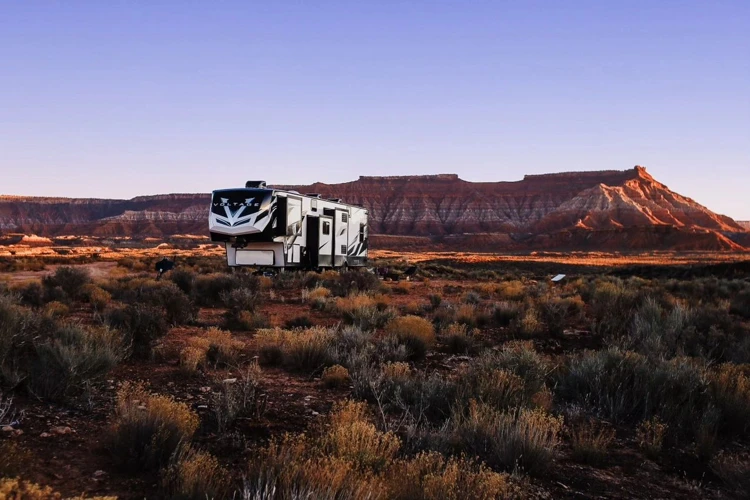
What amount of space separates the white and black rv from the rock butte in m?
68.1

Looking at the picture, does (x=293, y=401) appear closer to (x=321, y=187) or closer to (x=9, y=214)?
(x=321, y=187)

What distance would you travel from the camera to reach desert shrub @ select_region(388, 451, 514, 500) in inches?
124

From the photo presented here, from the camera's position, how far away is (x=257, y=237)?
17.3m

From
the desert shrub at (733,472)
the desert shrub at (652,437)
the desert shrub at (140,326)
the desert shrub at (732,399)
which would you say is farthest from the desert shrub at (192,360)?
the desert shrub at (732,399)

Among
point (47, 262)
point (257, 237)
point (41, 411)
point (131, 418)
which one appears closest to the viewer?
point (131, 418)

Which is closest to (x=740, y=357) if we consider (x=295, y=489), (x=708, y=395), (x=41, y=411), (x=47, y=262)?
(x=708, y=395)

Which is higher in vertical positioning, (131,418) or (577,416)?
(131,418)

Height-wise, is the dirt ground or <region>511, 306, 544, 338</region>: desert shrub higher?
the dirt ground

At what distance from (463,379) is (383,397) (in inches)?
32.8

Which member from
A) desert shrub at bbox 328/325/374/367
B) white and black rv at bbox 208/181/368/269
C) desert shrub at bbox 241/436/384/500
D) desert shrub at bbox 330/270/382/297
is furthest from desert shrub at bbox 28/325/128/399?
white and black rv at bbox 208/181/368/269

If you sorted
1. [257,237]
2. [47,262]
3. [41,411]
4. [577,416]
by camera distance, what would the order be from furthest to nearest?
[47,262]
[257,237]
[577,416]
[41,411]

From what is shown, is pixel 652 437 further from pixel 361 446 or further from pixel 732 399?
pixel 361 446

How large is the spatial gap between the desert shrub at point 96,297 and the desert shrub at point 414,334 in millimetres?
6542

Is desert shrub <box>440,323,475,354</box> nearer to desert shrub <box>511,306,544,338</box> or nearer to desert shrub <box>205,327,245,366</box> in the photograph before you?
desert shrub <box>511,306,544,338</box>
